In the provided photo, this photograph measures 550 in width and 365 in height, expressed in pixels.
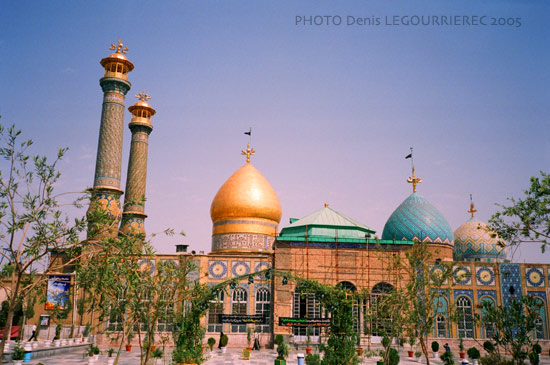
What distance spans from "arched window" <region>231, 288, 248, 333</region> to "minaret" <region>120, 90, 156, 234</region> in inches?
338

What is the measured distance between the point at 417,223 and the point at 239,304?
47.2 ft

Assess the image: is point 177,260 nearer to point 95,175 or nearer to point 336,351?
point 95,175

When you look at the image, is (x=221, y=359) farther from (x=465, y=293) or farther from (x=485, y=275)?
(x=485, y=275)

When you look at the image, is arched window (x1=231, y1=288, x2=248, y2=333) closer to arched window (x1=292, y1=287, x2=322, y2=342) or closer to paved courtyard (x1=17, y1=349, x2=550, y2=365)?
paved courtyard (x1=17, y1=349, x2=550, y2=365)

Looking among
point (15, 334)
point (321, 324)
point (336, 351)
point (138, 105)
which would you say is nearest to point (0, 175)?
point (336, 351)

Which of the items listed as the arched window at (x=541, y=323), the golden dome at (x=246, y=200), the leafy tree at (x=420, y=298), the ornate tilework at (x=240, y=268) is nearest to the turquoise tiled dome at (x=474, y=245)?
the arched window at (x=541, y=323)

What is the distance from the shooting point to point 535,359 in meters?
20.3

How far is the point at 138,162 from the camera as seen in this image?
36062mm

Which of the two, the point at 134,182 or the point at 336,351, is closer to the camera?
the point at 336,351

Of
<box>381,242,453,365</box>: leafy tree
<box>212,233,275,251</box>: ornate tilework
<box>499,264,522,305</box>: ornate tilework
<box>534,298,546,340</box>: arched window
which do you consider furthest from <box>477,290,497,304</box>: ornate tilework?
<box>212,233,275,251</box>: ornate tilework

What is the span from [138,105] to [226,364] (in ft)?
74.3

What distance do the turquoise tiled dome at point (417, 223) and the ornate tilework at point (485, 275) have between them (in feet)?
13.6

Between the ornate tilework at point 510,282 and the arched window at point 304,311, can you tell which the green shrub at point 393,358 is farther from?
the ornate tilework at point 510,282

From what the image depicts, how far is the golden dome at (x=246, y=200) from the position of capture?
3875 cm
